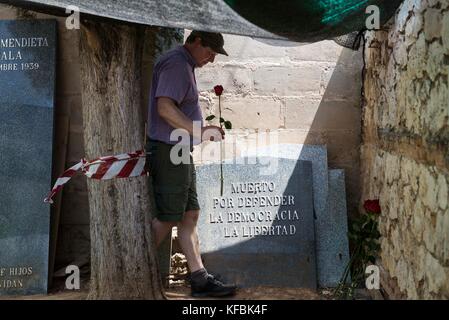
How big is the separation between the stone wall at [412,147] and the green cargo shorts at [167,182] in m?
1.26

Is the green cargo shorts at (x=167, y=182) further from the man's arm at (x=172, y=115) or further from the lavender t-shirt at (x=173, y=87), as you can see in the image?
the man's arm at (x=172, y=115)

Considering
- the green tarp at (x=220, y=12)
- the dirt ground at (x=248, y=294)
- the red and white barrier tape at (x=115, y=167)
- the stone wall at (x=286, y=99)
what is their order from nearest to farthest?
the green tarp at (x=220, y=12) → the red and white barrier tape at (x=115, y=167) → the dirt ground at (x=248, y=294) → the stone wall at (x=286, y=99)

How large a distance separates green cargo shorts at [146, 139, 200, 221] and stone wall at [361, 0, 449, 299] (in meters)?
1.26

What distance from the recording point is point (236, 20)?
2842 millimetres

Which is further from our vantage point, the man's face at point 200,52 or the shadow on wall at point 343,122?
the shadow on wall at point 343,122

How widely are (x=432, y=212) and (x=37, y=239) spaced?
2759 mm

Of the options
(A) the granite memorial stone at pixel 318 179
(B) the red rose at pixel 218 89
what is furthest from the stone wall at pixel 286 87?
(B) the red rose at pixel 218 89

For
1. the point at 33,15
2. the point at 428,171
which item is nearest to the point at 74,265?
the point at 33,15

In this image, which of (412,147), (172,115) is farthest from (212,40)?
(412,147)

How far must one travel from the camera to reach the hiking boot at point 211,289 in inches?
155

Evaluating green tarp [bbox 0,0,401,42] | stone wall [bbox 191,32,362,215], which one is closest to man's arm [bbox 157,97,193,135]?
green tarp [bbox 0,0,401,42]

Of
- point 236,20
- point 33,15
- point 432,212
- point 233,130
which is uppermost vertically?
point 33,15

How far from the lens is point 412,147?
311 cm

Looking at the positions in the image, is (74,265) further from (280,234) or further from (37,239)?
(280,234)
